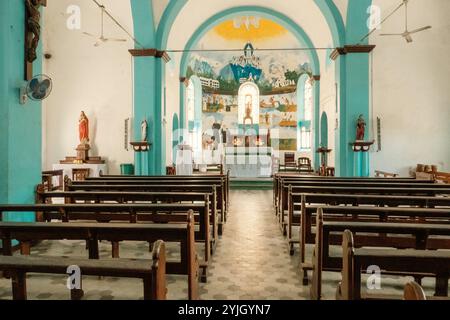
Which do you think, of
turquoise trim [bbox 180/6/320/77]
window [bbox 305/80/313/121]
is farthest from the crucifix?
window [bbox 305/80/313/121]

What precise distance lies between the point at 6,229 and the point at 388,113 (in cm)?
1107

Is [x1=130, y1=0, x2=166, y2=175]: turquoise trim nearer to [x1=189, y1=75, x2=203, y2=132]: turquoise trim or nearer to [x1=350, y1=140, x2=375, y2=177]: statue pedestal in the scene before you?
[x1=350, y1=140, x2=375, y2=177]: statue pedestal

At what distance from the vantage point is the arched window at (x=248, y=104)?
19.7 m

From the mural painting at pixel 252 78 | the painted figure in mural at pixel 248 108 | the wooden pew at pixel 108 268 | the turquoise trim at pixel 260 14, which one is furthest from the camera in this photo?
the painted figure in mural at pixel 248 108

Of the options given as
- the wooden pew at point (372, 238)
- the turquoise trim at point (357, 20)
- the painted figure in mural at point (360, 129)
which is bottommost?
the wooden pew at point (372, 238)

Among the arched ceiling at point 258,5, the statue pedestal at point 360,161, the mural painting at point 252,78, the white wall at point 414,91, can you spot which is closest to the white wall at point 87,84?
the arched ceiling at point 258,5

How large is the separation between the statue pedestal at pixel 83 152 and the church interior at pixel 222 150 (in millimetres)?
75

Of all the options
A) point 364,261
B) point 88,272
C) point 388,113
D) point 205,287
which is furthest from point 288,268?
point 388,113

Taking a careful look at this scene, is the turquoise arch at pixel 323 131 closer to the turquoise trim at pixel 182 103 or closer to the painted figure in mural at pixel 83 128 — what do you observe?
the turquoise trim at pixel 182 103

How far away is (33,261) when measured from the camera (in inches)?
75.1

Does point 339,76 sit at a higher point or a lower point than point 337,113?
higher

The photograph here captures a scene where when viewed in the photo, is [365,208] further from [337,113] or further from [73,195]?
[337,113]

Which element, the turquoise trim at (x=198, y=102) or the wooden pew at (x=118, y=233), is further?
the turquoise trim at (x=198, y=102)
